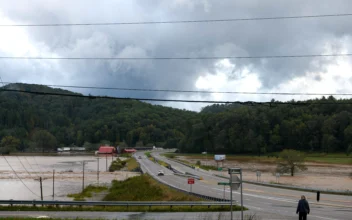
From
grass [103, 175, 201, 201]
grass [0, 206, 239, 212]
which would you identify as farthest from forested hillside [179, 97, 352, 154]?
grass [0, 206, 239, 212]

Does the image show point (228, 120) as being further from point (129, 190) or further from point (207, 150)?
point (129, 190)

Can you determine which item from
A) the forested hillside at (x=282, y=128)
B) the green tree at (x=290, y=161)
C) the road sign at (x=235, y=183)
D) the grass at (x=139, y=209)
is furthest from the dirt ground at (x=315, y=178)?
the forested hillside at (x=282, y=128)

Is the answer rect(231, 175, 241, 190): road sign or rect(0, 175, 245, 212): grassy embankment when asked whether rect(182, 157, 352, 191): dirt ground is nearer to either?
rect(0, 175, 245, 212): grassy embankment

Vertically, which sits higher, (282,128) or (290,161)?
(282,128)

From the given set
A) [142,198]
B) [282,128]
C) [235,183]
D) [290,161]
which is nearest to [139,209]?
[142,198]

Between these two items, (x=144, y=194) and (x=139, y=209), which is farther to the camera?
(x=144, y=194)

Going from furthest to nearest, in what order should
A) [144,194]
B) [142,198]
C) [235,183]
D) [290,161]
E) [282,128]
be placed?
1. [282,128]
2. [290,161]
3. [144,194]
4. [142,198]
5. [235,183]

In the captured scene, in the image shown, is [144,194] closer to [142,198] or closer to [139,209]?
[142,198]

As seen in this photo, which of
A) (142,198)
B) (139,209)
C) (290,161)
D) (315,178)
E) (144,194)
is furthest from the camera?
(290,161)

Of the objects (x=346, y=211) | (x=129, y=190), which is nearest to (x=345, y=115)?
(x=129, y=190)

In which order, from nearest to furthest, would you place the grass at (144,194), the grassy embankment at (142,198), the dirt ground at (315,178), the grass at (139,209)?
the grass at (139,209) < the grassy embankment at (142,198) < the grass at (144,194) < the dirt ground at (315,178)

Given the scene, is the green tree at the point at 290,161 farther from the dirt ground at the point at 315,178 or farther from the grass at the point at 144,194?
the grass at the point at 144,194

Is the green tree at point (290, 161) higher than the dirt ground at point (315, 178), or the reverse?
the green tree at point (290, 161)

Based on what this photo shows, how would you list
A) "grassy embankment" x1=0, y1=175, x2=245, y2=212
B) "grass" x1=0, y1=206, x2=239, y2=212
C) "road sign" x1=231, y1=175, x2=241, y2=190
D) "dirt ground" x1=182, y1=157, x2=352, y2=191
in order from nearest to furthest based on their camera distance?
"road sign" x1=231, y1=175, x2=241, y2=190
"grass" x1=0, y1=206, x2=239, y2=212
"grassy embankment" x1=0, y1=175, x2=245, y2=212
"dirt ground" x1=182, y1=157, x2=352, y2=191
